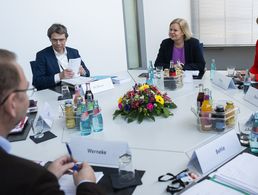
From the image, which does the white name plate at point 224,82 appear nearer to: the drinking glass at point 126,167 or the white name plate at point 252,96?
the white name plate at point 252,96

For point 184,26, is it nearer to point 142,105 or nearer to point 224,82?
point 224,82

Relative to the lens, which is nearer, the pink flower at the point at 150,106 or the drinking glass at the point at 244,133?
the drinking glass at the point at 244,133

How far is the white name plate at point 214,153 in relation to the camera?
1.40 m

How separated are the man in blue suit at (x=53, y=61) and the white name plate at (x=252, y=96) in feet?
5.25

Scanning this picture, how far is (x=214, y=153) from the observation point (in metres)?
1.45

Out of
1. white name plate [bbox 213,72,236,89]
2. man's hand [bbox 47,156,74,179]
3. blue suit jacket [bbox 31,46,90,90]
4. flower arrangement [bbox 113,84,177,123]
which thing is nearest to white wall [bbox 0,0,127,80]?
blue suit jacket [bbox 31,46,90,90]

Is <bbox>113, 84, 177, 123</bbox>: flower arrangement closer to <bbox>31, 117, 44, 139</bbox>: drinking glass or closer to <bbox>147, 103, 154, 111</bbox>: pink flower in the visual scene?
<bbox>147, 103, 154, 111</bbox>: pink flower

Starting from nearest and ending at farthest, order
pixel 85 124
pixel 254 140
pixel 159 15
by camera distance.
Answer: pixel 254 140
pixel 85 124
pixel 159 15

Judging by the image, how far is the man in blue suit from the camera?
3094 mm

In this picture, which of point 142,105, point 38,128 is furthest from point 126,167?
point 38,128

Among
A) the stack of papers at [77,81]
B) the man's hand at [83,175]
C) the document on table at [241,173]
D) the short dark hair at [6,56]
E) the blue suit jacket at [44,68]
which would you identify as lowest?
the document on table at [241,173]

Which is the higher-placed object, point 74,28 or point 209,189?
point 74,28

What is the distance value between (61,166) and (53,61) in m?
2.03

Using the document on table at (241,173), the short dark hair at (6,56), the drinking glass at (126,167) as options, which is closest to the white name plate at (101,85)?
the drinking glass at (126,167)
